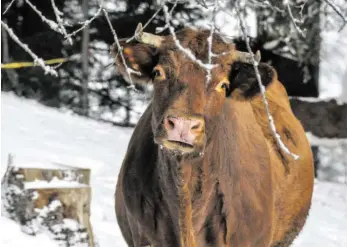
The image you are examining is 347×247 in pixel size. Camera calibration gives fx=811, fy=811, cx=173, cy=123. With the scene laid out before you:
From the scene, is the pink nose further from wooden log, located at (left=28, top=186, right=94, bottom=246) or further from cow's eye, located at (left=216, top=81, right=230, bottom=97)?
wooden log, located at (left=28, top=186, right=94, bottom=246)

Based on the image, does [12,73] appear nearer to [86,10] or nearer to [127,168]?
[86,10]

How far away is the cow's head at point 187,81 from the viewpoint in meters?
4.25

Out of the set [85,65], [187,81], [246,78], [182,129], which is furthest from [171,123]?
[85,65]

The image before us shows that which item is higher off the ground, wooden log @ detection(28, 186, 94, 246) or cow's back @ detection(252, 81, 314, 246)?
cow's back @ detection(252, 81, 314, 246)

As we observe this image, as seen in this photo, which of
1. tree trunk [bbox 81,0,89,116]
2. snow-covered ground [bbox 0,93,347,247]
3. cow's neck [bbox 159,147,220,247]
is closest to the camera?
cow's neck [bbox 159,147,220,247]

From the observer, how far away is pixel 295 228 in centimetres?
695

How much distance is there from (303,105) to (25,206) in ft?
31.9

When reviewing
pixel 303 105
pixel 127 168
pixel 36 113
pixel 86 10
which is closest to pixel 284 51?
pixel 303 105

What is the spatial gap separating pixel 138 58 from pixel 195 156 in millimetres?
747

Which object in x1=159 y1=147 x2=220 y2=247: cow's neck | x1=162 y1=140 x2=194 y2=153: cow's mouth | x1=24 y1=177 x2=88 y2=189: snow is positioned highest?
x1=162 y1=140 x2=194 y2=153: cow's mouth

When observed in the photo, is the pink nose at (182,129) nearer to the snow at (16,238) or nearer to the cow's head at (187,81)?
the cow's head at (187,81)

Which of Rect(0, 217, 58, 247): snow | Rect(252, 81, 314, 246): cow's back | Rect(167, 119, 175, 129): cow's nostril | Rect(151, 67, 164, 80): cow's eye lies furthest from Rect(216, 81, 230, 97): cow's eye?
Rect(0, 217, 58, 247): snow

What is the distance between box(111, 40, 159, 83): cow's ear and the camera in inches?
194

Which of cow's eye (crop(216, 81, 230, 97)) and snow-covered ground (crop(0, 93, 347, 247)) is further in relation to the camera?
snow-covered ground (crop(0, 93, 347, 247))
